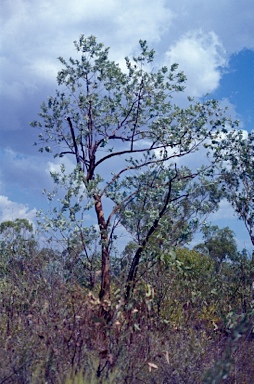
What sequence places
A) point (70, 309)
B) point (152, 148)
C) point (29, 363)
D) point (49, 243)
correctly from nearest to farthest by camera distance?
point (29, 363) < point (70, 309) < point (49, 243) < point (152, 148)

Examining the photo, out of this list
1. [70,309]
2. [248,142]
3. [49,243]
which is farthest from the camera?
[248,142]

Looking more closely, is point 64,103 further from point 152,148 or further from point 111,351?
point 111,351

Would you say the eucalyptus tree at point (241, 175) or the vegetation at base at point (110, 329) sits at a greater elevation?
the eucalyptus tree at point (241, 175)

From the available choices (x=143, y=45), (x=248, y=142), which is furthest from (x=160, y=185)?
(x=248, y=142)

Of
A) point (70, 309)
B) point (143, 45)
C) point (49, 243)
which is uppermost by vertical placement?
point (143, 45)

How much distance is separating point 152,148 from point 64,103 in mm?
1509

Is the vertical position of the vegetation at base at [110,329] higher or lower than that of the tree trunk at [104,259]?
lower

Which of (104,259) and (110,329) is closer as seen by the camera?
(110,329)

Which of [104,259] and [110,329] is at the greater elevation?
[104,259]

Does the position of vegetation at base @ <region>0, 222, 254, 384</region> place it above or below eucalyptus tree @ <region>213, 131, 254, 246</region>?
below

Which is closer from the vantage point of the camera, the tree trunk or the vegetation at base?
the vegetation at base

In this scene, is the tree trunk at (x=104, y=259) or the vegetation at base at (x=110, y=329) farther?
the tree trunk at (x=104, y=259)

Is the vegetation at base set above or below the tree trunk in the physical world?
below

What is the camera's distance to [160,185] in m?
7.66
